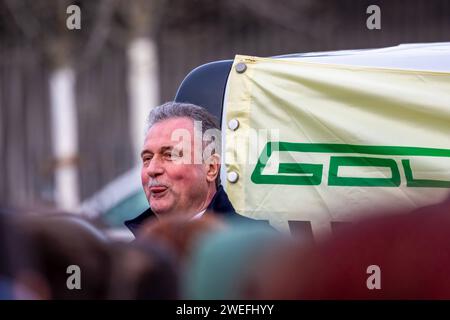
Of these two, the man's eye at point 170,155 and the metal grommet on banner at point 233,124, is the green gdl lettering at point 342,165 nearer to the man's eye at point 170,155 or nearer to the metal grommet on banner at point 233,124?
the metal grommet on banner at point 233,124

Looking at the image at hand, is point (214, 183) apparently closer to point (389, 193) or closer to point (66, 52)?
point (389, 193)

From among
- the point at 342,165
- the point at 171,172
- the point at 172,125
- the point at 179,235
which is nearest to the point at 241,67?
the point at 172,125

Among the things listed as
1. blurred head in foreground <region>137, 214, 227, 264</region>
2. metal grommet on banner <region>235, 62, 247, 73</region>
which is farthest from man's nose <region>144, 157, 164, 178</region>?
blurred head in foreground <region>137, 214, 227, 264</region>

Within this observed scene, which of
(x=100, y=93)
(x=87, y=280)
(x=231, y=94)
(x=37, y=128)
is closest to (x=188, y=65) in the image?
(x=100, y=93)

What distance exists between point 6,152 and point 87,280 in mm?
10635

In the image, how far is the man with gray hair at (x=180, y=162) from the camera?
3.10 meters

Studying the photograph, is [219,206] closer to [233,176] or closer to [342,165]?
[233,176]

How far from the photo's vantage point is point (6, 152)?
459 inches

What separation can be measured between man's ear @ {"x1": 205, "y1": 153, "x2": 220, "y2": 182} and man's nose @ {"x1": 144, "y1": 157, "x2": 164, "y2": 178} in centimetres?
17

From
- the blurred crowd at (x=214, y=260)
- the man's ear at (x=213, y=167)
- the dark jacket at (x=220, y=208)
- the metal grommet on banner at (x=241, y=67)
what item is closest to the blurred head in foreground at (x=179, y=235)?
the blurred crowd at (x=214, y=260)

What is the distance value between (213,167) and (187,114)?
0.20 metres

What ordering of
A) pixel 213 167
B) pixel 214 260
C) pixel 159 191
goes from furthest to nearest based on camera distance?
1. pixel 213 167
2. pixel 159 191
3. pixel 214 260

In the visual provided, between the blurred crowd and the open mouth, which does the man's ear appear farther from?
the blurred crowd

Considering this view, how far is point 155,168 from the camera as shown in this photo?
10.2 ft
